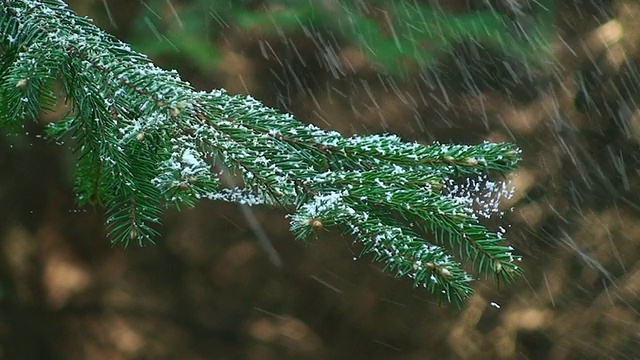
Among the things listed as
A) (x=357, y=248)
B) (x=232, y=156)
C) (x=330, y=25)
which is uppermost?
(x=330, y=25)

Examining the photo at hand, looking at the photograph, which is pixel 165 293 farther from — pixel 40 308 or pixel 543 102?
pixel 543 102

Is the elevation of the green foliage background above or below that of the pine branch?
above

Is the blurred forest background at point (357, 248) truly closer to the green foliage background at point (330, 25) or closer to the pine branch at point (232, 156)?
the green foliage background at point (330, 25)

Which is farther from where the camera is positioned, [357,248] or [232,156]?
[357,248]

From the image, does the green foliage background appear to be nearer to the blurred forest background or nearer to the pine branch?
the blurred forest background

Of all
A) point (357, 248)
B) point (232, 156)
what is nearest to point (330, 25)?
point (357, 248)

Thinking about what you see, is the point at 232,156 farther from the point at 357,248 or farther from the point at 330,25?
the point at 357,248

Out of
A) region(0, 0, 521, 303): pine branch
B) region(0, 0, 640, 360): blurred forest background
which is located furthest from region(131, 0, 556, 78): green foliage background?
region(0, 0, 521, 303): pine branch

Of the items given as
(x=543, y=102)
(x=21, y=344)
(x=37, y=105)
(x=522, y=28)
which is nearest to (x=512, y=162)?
(x=37, y=105)
